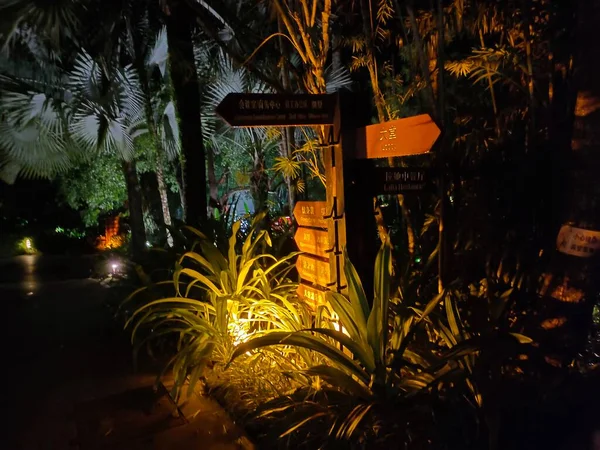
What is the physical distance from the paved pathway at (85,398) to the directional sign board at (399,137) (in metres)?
2.37

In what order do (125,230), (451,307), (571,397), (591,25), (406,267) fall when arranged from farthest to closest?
(125,230)
(406,267)
(451,307)
(571,397)
(591,25)

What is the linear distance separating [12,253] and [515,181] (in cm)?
2426

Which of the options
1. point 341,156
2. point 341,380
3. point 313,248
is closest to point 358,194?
point 341,156

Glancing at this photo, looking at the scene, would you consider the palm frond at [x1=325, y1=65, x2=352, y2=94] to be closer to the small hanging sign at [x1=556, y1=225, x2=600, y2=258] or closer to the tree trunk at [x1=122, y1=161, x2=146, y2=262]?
the small hanging sign at [x1=556, y1=225, x2=600, y2=258]

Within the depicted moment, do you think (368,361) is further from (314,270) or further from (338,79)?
(338,79)

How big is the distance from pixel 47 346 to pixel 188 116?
4097 millimetres

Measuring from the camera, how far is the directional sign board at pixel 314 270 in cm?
496

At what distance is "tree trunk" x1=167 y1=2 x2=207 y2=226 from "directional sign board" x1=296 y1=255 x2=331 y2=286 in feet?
13.5

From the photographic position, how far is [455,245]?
5305 millimetres

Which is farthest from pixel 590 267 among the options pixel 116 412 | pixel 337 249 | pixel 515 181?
pixel 116 412

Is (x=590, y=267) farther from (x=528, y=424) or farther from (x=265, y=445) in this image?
(x=265, y=445)

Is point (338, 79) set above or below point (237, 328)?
above

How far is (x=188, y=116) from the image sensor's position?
369 inches

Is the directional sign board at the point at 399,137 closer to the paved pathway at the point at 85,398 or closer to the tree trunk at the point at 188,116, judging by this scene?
the paved pathway at the point at 85,398
